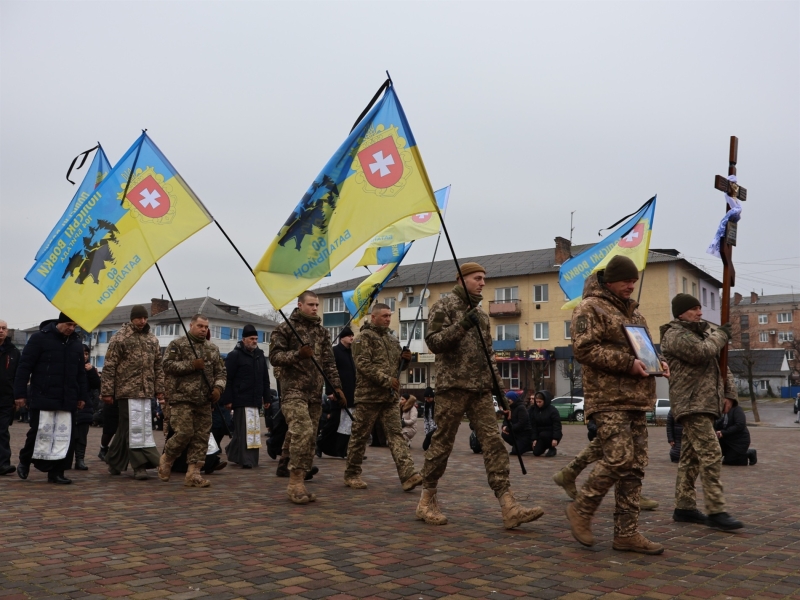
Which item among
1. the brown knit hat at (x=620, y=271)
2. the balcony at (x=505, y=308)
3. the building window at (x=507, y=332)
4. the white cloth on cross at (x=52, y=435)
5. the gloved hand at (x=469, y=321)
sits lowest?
the white cloth on cross at (x=52, y=435)

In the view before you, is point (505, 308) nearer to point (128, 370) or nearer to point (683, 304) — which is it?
point (128, 370)

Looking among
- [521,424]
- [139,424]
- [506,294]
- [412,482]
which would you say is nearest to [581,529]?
[412,482]

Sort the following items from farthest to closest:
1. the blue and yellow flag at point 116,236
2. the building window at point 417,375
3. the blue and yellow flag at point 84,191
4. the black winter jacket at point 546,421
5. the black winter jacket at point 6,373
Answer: the building window at point 417,375
the black winter jacket at point 546,421
the black winter jacket at point 6,373
the blue and yellow flag at point 84,191
the blue and yellow flag at point 116,236

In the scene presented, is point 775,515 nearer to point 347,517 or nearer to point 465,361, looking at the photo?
point 465,361

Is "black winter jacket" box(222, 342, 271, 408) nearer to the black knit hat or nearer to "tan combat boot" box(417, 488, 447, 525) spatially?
"tan combat boot" box(417, 488, 447, 525)

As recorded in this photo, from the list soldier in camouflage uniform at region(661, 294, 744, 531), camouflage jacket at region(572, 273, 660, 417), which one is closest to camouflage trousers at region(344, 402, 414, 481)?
soldier in camouflage uniform at region(661, 294, 744, 531)

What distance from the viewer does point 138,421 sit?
972cm

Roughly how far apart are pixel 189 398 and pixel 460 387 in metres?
4.19

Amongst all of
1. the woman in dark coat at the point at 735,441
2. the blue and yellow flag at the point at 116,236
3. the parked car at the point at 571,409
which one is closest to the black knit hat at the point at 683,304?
the blue and yellow flag at the point at 116,236

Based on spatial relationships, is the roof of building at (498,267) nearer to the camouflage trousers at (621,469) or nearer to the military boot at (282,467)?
the military boot at (282,467)

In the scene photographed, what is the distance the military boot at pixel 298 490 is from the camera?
7426 mm

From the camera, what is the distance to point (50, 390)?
361 inches

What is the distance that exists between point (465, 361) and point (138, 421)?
516 centimetres

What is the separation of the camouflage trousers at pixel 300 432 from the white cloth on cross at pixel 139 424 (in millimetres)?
2574
